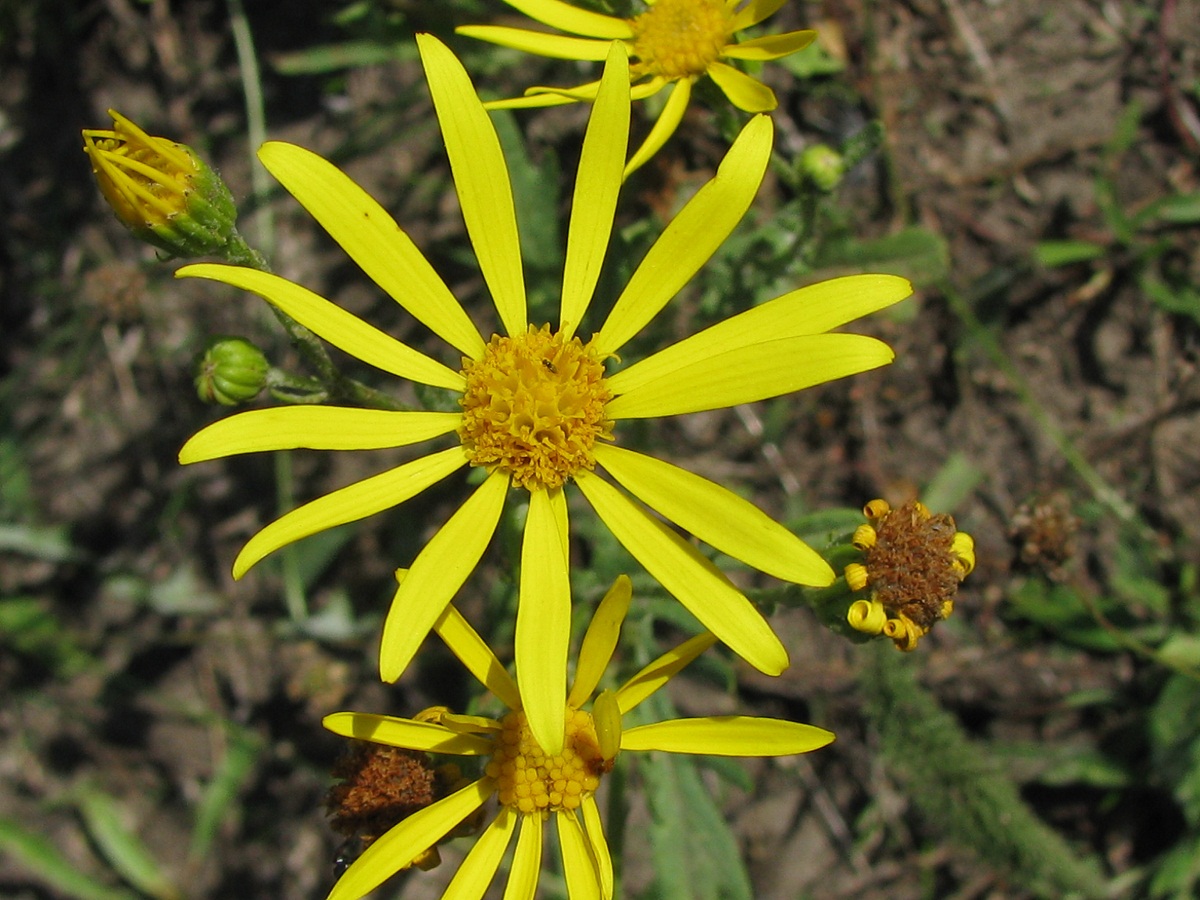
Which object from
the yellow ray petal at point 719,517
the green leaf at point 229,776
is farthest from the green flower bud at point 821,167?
the green leaf at point 229,776

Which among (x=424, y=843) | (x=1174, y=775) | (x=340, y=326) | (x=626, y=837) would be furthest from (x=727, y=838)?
(x=340, y=326)

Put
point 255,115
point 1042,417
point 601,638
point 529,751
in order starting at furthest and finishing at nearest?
point 1042,417, point 255,115, point 529,751, point 601,638

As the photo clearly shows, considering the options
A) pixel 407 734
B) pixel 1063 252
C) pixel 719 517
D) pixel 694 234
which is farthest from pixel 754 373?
pixel 1063 252

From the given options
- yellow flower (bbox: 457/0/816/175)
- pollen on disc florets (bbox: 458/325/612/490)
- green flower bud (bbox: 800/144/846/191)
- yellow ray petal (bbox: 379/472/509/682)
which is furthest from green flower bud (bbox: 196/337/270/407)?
green flower bud (bbox: 800/144/846/191)

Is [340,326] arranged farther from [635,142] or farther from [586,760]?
[635,142]

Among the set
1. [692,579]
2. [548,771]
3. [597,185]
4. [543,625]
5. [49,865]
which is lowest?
[49,865]

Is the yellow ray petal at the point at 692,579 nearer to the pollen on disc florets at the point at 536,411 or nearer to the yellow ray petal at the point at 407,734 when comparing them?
the pollen on disc florets at the point at 536,411

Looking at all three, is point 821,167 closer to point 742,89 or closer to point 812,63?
point 742,89
